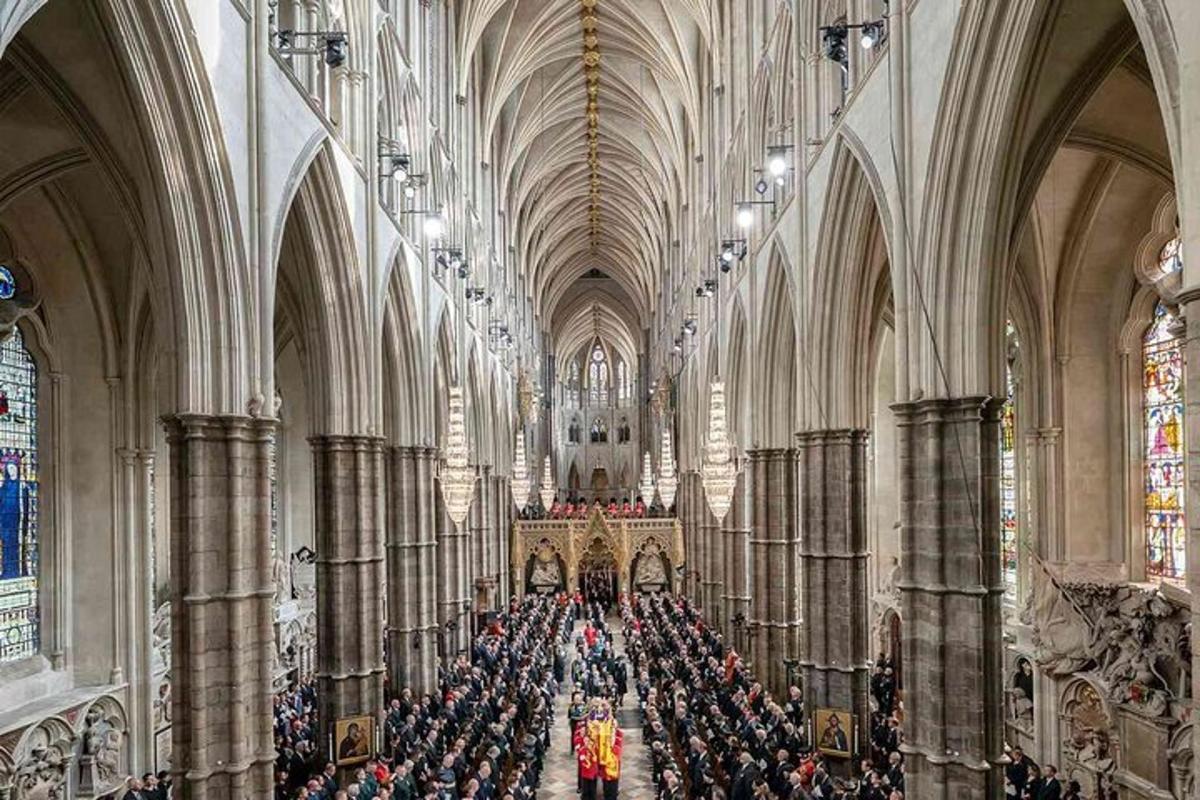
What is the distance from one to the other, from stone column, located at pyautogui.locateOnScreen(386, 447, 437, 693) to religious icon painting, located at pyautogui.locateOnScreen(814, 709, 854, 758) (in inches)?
392

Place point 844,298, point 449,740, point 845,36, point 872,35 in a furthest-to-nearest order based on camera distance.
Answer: point 449,740 → point 844,298 → point 845,36 → point 872,35

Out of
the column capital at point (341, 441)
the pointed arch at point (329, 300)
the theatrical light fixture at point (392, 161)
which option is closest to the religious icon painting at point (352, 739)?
the column capital at point (341, 441)

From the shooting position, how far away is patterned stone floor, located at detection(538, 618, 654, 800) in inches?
736

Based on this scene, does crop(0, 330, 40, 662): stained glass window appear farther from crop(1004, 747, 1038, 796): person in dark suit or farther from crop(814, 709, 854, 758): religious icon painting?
crop(1004, 747, 1038, 796): person in dark suit

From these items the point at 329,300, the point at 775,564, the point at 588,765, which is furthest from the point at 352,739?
the point at 775,564

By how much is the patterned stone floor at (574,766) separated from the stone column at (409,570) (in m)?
3.85

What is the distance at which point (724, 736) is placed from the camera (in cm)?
1819

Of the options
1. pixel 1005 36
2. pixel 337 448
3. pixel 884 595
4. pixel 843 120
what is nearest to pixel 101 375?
pixel 337 448

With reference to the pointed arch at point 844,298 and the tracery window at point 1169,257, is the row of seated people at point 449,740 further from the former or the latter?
the tracery window at point 1169,257

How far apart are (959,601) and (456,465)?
13.6m

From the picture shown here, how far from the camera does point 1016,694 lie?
19375 millimetres

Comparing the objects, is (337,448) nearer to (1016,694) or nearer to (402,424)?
(402,424)

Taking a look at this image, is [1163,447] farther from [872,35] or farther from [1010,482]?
[872,35]

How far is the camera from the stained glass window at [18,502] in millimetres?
17172
